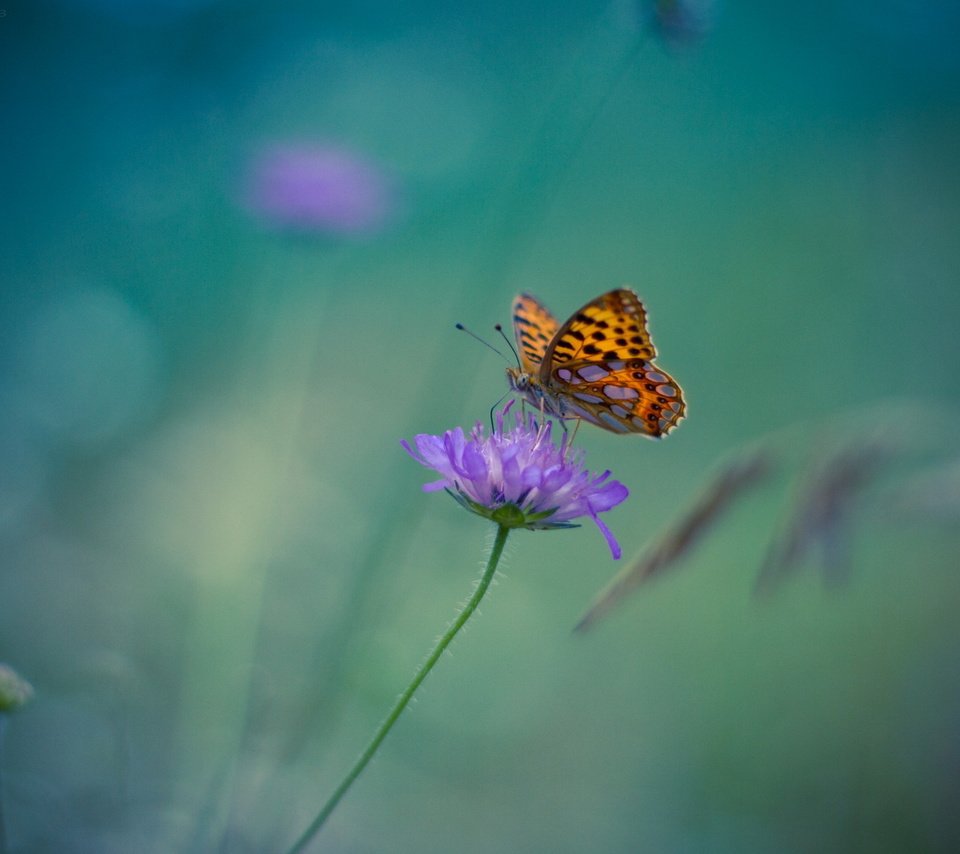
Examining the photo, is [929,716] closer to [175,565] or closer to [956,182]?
[175,565]

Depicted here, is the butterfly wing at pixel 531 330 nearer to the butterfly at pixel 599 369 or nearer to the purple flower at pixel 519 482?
the butterfly at pixel 599 369

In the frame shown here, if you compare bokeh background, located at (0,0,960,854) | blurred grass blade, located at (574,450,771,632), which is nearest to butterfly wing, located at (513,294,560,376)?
bokeh background, located at (0,0,960,854)

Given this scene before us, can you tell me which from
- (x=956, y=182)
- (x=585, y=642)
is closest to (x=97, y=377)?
(x=585, y=642)

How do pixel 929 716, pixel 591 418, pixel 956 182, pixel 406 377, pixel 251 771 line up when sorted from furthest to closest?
→ pixel 956 182 → pixel 406 377 → pixel 929 716 → pixel 251 771 → pixel 591 418

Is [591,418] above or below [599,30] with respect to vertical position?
below

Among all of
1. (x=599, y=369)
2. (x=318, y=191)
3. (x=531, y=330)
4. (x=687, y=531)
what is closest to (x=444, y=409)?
(x=531, y=330)

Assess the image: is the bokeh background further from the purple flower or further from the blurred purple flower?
the purple flower
